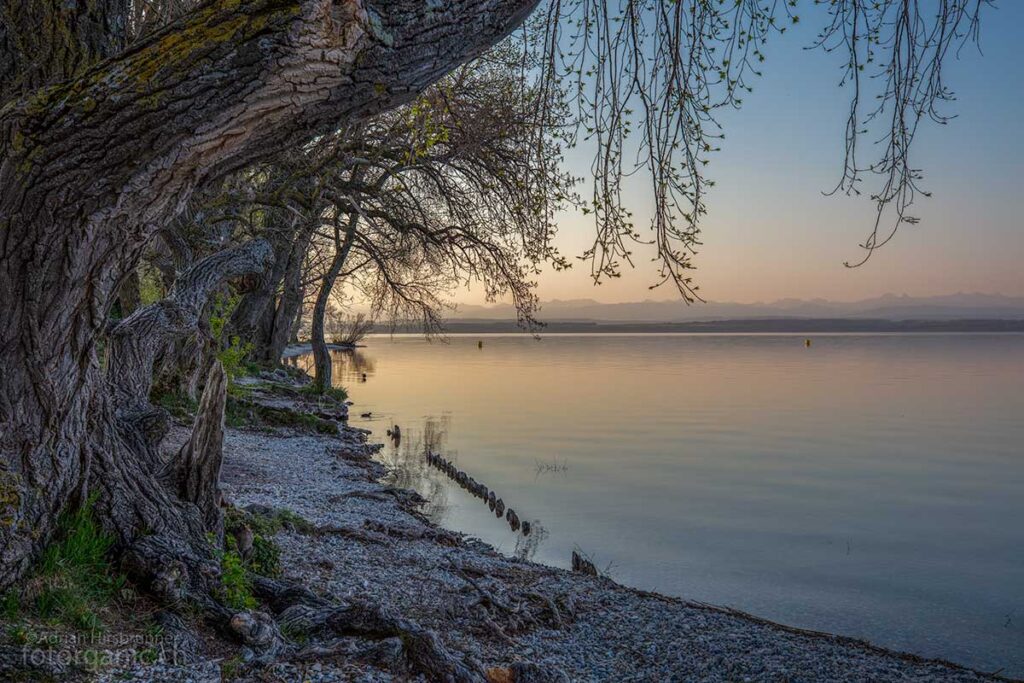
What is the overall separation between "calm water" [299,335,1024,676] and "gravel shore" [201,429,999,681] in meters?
1.81

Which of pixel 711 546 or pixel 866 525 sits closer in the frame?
pixel 711 546

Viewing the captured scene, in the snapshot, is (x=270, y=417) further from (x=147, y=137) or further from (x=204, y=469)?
(x=147, y=137)

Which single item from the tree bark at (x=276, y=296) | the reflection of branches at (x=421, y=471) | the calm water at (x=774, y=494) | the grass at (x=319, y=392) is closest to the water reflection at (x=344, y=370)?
the calm water at (x=774, y=494)

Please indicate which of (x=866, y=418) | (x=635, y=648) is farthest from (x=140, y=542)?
(x=866, y=418)

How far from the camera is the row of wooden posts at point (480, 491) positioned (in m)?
13.2

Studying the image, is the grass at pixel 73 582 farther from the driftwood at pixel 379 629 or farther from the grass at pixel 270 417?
the grass at pixel 270 417

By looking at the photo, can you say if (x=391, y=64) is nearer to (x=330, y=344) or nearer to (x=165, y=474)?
(x=165, y=474)

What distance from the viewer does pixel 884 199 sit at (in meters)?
4.49

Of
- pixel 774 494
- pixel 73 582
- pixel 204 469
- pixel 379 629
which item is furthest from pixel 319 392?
pixel 73 582

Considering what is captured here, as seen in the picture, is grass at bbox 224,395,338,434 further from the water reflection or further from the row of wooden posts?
the water reflection

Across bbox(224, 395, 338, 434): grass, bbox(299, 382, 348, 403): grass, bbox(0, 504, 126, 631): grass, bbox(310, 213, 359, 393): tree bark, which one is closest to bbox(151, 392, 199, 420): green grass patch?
bbox(224, 395, 338, 434): grass

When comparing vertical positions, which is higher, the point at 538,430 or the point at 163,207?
the point at 163,207

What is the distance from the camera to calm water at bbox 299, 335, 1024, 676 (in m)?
10.6

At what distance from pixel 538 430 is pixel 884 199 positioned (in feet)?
72.1
